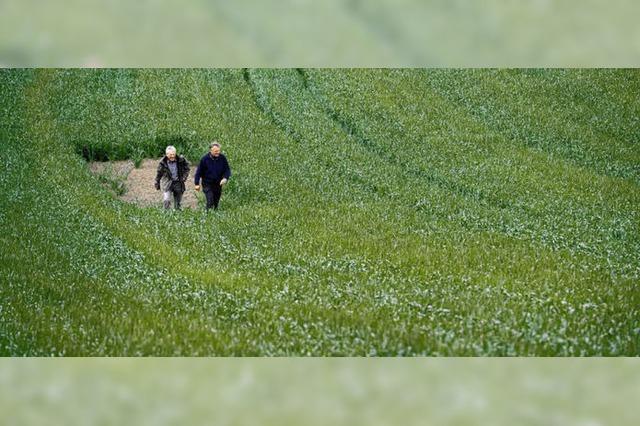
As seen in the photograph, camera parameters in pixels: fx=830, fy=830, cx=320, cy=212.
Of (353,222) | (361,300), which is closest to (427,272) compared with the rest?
(361,300)

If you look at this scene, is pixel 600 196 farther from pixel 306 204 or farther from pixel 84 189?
pixel 84 189

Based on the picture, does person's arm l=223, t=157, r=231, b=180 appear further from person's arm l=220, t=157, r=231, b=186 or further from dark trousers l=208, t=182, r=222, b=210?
dark trousers l=208, t=182, r=222, b=210

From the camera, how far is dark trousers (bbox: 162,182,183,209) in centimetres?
1172

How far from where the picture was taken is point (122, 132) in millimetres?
11930

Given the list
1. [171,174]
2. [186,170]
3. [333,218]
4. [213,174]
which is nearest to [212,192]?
[213,174]

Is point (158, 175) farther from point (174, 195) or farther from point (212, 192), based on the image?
point (212, 192)

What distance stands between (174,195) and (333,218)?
10.1 ft

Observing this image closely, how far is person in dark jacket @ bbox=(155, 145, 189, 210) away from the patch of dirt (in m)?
0.22

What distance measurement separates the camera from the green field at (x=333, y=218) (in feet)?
19.7

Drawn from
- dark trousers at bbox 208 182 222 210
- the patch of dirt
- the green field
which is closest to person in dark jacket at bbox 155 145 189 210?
the patch of dirt

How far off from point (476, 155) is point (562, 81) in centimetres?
169

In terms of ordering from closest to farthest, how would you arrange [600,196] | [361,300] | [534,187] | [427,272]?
1. [361,300]
2. [427,272]
3. [600,196]
4. [534,187]

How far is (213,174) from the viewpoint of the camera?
38.5ft

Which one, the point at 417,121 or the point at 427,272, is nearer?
the point at 427,272
